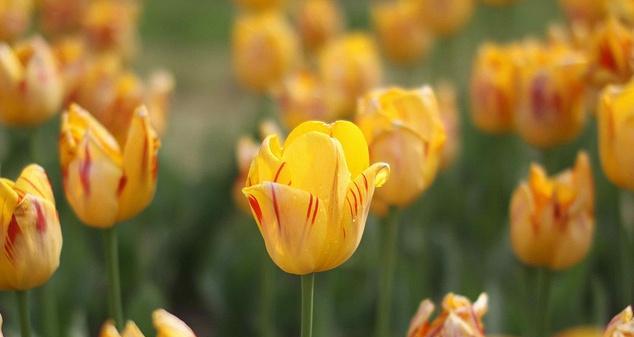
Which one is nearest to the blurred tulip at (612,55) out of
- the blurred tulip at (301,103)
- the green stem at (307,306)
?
the blurred tulip at (301,103)

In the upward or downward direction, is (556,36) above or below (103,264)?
above

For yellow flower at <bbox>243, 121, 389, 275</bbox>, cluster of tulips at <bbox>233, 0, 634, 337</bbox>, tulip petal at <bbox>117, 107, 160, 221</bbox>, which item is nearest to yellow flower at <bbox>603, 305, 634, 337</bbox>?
cluster of tulips at <bbox>233, 0, 634, 337</bbox>

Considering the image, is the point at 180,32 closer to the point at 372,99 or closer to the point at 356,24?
the point at 356,24

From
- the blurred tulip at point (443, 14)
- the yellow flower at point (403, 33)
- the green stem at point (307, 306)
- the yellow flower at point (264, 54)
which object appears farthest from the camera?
the yellow flower at point (403, 33)

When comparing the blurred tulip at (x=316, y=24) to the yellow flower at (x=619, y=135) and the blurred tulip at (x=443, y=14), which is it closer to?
the blurred tulip at (x=443, y=14)

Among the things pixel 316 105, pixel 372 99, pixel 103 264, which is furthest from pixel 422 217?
pixel 372 99

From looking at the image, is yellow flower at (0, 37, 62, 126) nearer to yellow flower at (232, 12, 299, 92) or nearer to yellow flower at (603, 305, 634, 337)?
yellow flower at (232, 12, 299, 92)
